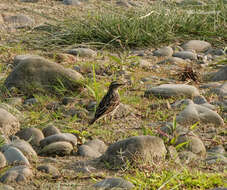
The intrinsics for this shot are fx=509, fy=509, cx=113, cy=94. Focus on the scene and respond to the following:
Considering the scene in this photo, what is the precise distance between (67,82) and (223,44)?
3.73 m

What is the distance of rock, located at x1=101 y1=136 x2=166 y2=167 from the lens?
4168mm

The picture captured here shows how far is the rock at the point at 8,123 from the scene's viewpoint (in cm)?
496

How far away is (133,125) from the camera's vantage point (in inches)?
216

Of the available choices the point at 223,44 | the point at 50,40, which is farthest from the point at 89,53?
the point at 223,44

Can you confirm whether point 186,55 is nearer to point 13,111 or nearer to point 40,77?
point 40,77

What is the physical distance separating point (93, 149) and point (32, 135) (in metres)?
0.61

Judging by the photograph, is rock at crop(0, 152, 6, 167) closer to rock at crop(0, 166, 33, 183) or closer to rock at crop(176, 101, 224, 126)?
rock at crop(0, 166, 33, 183)

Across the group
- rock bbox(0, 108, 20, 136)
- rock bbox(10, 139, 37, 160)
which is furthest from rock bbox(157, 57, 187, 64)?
rock bbox(10, 139, 37, 160)

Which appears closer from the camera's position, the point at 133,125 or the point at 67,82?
the point at 133,125

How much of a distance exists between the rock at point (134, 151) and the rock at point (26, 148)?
2.01ft

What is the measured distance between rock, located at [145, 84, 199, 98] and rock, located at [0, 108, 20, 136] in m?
1.89

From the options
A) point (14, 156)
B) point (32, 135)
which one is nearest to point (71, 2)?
point (32, 135)

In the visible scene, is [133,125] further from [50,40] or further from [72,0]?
[72,0]

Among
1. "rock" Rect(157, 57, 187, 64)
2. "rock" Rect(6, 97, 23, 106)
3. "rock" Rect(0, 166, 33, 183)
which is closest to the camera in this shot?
"rock" Rect(0, 166, 33, 183)
